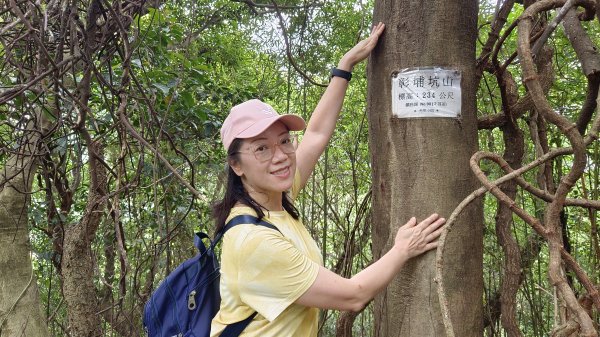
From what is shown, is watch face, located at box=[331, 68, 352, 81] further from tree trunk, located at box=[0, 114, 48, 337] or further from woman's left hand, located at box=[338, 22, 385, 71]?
tree trunk, located at box=[0, 114, 48, 337]

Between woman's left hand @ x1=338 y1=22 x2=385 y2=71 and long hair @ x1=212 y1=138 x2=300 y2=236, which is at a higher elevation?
woman's left hand @ x1=338 y1=22 x2=385 y2=71

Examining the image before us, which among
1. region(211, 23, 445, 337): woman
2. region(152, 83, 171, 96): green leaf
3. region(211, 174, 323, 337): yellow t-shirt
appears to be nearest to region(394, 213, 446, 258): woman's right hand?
region(211, 23, 445, 337): woman

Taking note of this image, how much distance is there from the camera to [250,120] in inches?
59.6

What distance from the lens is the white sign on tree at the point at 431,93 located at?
1360 millimetres

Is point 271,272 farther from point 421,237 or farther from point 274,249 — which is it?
point 421,237

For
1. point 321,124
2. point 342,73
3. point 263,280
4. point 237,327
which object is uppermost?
point 342,73

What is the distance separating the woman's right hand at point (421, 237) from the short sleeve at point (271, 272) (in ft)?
0.70

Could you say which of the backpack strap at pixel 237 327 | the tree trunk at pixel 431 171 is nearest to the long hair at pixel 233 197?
the backpack strap at pixel 237 327

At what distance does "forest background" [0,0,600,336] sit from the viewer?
1.90m

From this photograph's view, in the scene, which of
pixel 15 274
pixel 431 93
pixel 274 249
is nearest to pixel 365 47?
pixel 431 93

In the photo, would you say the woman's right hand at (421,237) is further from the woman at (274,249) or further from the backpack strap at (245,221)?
the backpack strap at (245,221)

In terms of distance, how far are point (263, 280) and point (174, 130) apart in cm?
193

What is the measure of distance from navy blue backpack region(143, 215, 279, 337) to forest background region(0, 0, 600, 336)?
30 centimetres

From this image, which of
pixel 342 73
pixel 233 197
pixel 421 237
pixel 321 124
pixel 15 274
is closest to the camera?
pixel 421 237
